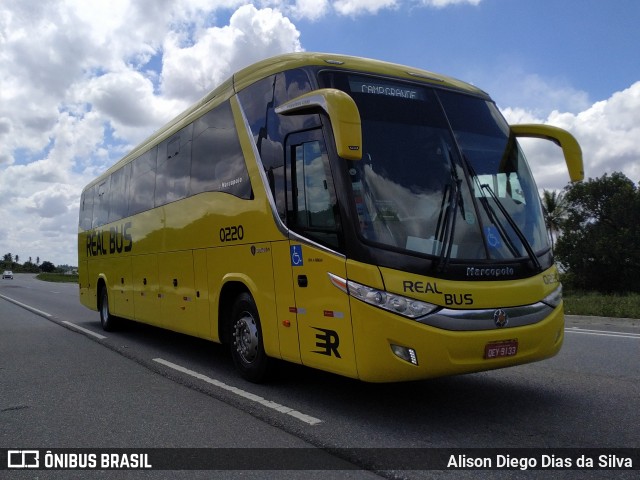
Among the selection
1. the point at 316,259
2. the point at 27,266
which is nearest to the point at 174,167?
the point at 316,259

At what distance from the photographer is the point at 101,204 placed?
43.9ft

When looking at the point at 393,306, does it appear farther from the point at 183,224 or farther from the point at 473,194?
the point at 183,224

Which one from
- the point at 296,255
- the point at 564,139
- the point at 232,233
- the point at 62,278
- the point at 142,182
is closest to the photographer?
the point at 296,255

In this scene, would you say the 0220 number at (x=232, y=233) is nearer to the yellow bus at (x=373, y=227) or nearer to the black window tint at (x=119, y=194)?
the yellow bus at (x=373, y=227)

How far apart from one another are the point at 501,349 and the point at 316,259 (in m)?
→ 1.76

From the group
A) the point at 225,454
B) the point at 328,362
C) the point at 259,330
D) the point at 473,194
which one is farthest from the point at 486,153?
the point at 225,454

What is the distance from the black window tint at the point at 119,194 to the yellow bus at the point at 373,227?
4.57 m

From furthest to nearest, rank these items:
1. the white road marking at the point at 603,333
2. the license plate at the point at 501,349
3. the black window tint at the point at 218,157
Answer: the white road marking at the point at 603,333 → the black window tint at the point at 218,157 → the license plate at the point at 501,349

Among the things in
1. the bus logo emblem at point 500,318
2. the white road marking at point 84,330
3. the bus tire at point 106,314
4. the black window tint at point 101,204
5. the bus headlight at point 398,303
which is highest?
the black window tint at point 101,204

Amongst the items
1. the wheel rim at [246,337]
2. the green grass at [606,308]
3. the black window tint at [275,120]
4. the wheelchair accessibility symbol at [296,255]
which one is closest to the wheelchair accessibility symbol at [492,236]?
the wheelchair accessibility symbol at [296,255]

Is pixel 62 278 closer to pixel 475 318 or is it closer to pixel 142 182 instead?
pixel 142 182

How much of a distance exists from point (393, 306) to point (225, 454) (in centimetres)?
170

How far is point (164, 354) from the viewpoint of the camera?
30.0ft

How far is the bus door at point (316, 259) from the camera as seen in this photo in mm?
4996
